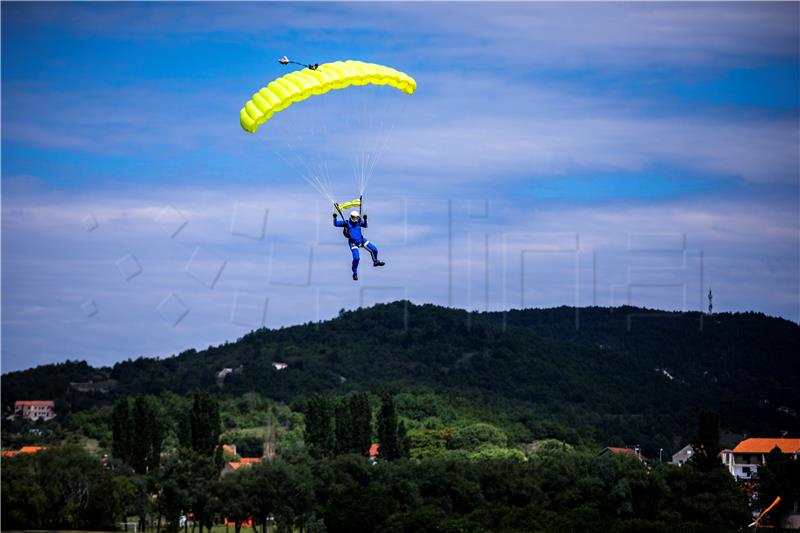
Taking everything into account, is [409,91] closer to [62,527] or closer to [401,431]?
[62,527]

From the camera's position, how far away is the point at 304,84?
44.0 meters

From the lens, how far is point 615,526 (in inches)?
3401

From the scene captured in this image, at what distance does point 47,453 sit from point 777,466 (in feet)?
188

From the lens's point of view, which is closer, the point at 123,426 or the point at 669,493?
the point at 669,493

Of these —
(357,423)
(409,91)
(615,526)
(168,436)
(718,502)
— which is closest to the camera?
(409,91)

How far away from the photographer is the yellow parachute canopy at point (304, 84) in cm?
4378

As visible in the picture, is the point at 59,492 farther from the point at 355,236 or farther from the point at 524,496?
the point at 355,236

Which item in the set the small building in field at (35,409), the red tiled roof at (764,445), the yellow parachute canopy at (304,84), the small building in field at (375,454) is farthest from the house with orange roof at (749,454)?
the yellow parachute canopy at (304,84)

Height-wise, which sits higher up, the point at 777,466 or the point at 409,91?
the point at 409,91

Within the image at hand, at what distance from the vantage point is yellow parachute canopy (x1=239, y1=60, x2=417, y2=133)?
43781 mm

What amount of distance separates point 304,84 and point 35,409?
14795 centimetres

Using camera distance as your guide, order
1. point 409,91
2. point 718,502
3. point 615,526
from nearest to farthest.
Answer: point 409,91, point 615,526, point 718,502

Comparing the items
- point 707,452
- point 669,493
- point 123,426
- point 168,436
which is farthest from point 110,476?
point 168,436

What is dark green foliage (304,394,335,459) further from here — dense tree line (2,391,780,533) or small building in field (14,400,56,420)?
small building in field (14,400,56,420)
